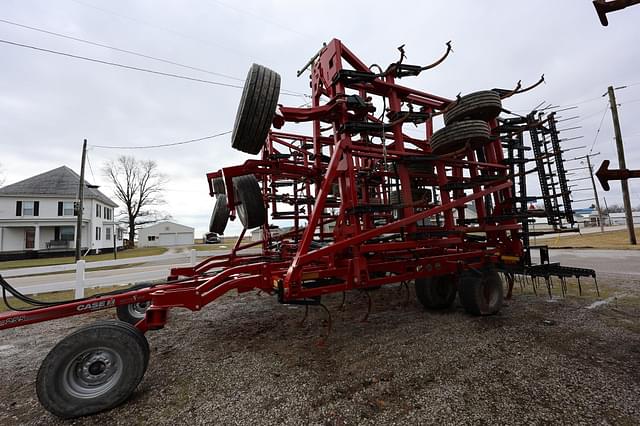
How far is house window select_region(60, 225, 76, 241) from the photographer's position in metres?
24.8

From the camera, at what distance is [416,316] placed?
4.38 metres

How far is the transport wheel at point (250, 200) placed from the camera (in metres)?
4.31

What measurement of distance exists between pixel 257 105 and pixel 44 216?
1225 inches

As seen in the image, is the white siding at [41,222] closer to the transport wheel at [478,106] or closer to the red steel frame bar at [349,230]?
the red steel frame bar at [349,230]

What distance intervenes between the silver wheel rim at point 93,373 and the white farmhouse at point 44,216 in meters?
25.6

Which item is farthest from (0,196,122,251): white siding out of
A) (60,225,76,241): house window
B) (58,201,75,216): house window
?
(60,225,76,241): house window

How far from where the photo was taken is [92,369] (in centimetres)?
230

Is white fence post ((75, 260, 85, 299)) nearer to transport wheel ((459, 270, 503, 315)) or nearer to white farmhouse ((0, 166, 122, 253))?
transport wheel ((459, 270, 503, 315))

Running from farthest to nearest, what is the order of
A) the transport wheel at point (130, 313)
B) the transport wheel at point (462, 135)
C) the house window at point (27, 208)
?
the house window at point (27, 208)
the transport wheel at point (130, 313)
the transport wheel at point (462, 135)

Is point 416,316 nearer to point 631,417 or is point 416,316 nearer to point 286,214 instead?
point 631,417

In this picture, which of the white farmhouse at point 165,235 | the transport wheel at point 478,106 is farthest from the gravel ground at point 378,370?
the white farmhouse at point 165,235

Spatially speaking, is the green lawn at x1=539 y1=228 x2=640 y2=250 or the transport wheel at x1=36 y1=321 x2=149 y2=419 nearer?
the transport wheel at x1=36 y1=321 x2=149 y2=419

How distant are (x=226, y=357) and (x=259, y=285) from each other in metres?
0.85

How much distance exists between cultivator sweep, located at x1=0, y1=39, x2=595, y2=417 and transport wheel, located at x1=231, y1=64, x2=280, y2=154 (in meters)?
0.01
